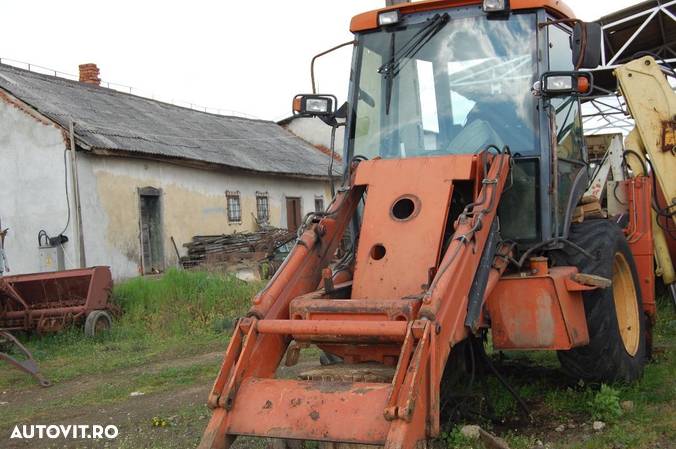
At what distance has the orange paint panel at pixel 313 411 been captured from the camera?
12.8 ft

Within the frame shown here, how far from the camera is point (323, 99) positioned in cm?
616

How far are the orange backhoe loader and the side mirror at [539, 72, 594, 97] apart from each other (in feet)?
0.03

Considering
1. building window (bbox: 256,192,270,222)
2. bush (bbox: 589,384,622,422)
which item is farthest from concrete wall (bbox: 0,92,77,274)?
bush (bbox: 589,384,622,422)

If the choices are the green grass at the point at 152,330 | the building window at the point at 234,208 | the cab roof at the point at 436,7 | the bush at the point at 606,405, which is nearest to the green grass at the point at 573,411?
the bush at the point at 606,405

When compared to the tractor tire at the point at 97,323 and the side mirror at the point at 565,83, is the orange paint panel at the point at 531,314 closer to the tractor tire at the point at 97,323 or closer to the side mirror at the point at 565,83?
the side mirror at the point at 565,83

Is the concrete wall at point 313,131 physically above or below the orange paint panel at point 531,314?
above

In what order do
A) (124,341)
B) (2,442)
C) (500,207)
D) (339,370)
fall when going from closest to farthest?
(339,370) → (500,207) → (2,442) → (124,341)

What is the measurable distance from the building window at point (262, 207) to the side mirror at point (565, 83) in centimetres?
1857

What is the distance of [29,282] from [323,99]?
790 centimetres

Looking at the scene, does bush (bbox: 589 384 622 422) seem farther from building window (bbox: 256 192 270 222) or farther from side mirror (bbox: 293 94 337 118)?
building window (bbox: 256 192 270 222)

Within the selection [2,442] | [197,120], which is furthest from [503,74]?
[197,120]

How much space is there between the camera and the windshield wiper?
588cm

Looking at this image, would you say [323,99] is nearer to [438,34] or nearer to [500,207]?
[438,34]

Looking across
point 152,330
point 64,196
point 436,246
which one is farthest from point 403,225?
point 64,196
